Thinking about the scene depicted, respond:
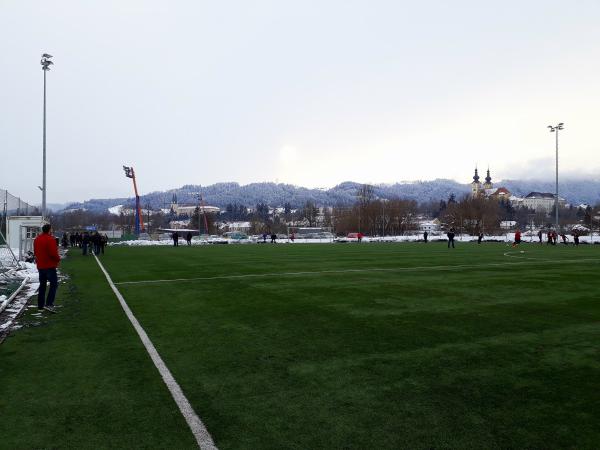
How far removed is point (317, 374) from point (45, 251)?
755 cm

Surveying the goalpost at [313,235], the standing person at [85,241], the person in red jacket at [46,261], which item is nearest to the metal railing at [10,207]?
the standing person at [85,241]

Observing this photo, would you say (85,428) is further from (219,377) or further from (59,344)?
(59,344)

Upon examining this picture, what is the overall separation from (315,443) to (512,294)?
32.7 ft

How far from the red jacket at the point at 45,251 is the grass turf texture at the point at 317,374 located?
1166 millimetres

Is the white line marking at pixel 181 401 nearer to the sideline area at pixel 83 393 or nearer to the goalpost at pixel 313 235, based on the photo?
the sideline area at pixel 83 393

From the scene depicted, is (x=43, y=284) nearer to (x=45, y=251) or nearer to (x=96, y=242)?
(x=45, y=251)

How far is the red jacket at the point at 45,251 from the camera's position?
1046 centimetres

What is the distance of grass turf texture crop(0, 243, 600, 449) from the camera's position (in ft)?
13.8

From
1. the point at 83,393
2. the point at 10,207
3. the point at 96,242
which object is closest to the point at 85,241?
the point at 96,242

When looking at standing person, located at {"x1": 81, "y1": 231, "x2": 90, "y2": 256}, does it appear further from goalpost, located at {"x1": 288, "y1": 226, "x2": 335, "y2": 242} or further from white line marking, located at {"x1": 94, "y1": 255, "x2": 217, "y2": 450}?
goalpost, located at {"x1": 288, "y1": 226, "x2": 335, "y2": 242}

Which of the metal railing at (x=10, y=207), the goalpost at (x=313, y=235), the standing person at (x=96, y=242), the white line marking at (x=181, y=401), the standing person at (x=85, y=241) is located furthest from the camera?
the goalpost at (x=313, y=235)

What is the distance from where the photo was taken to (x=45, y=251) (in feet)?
34.4

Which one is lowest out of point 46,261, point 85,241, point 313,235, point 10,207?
point 313,235

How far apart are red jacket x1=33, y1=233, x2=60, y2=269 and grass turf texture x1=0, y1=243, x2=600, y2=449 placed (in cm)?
117
